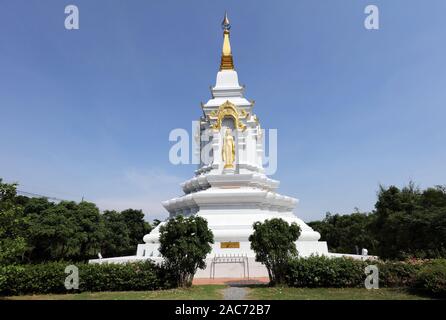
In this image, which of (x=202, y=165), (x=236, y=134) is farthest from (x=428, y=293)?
(x=202, y=165)

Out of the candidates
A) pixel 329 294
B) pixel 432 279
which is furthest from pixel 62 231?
pixel 432 279

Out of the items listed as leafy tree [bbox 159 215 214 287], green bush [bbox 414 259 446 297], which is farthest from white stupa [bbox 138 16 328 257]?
green bush [bbox 414 259 446 297]

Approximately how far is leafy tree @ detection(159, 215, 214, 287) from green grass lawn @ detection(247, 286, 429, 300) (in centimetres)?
277

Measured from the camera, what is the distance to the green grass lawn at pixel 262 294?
13.5m

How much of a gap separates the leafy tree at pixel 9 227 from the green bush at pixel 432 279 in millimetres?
14520

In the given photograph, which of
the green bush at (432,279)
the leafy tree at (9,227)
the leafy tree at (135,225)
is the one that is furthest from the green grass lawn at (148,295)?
the leafy tree at (135,225)

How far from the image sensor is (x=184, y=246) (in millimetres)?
16016

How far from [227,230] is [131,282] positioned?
324 inches

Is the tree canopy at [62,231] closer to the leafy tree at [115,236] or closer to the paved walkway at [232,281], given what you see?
the leafy tree at [115,236]

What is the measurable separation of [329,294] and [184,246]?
19.7ft

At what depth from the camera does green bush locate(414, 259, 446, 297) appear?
Answer: 44.1ft

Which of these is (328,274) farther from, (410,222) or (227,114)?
(227,114)
